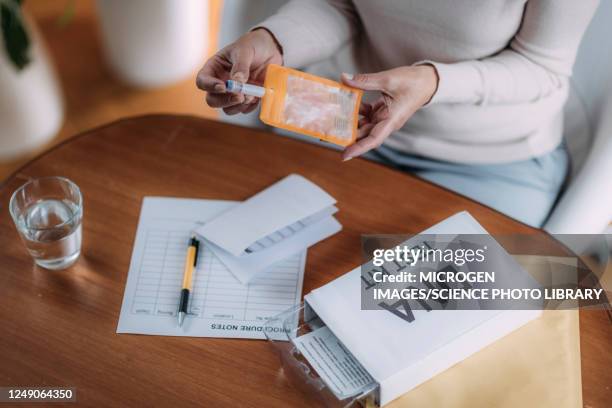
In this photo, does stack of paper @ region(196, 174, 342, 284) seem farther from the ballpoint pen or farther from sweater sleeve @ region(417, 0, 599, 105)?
sweater sleeve @ region(417, 0, 599, 105)

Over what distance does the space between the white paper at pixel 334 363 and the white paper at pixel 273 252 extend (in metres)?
0.13

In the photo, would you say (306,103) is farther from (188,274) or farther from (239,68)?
(188,274)

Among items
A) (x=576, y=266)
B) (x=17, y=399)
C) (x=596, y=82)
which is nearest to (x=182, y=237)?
(x=17, y=399)

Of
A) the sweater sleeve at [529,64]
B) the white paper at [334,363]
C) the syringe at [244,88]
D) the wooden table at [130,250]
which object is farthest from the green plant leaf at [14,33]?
the white paper at [334,363]

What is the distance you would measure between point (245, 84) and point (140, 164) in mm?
227

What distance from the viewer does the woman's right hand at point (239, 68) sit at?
0.94 metres

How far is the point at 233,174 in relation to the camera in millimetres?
1014

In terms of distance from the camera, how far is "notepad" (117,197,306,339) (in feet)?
2.75

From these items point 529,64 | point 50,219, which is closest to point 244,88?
point 50,219

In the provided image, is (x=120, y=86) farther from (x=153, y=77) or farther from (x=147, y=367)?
(x=147, y=367)

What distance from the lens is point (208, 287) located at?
0.88 metres

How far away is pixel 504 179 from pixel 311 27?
1.36ft

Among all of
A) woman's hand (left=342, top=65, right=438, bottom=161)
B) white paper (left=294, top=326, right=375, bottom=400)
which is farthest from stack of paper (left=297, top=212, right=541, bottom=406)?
woman's hand (left=342, top=65, right=438, bottom=161)

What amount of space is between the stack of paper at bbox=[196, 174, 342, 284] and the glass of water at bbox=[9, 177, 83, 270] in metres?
0.16
